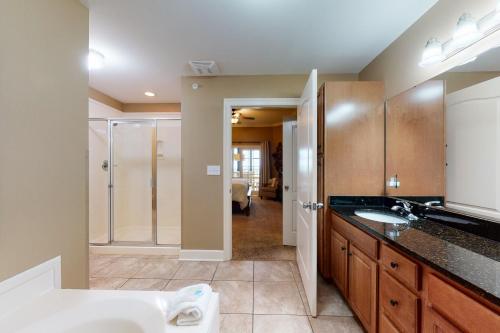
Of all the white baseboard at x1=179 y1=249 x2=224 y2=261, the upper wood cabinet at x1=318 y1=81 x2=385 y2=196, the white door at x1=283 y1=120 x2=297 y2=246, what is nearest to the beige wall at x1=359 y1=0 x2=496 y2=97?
the upper wood cabinet at x1=318 y1=81 x2=385 y2=196

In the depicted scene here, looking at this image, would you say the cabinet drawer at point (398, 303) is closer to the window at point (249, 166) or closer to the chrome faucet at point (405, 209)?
the chrome faucet at point (405, 209)

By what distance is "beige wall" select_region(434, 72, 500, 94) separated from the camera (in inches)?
47.2

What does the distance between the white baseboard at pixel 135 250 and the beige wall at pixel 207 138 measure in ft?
1.32

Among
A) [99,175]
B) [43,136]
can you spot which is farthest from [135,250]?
[43,136]

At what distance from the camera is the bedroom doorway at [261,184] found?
3311 mm

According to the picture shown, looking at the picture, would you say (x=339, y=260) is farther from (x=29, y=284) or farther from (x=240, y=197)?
(x=240, y=197)

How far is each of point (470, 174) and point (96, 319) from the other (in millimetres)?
2327

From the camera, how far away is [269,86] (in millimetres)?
2809

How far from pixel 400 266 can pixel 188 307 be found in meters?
1.12

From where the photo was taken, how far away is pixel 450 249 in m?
1.03

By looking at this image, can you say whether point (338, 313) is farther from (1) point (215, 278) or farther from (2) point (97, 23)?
(2) point (97, 23)

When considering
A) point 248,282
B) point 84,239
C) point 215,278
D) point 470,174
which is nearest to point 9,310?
point 84,239

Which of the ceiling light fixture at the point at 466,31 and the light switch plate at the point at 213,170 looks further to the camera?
the light switch plate at the point at 213,170

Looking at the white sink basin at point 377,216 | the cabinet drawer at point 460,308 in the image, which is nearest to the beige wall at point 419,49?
the white sink basin at point 377,216
